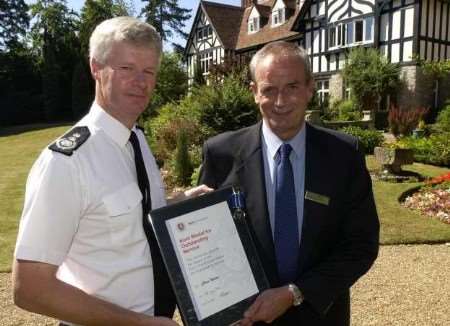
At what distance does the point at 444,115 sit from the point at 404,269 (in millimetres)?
10638

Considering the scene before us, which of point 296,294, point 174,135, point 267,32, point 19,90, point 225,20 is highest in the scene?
point 225,20

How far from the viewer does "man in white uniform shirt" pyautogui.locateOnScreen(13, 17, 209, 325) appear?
4.56 ft

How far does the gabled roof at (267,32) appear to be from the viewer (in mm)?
28656

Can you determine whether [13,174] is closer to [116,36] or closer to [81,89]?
[116,36]

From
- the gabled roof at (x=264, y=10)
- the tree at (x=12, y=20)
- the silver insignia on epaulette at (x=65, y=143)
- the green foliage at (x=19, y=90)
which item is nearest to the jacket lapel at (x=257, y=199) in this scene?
the silver insignia on epaulette at (x=65, y=143)

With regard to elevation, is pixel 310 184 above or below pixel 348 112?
above

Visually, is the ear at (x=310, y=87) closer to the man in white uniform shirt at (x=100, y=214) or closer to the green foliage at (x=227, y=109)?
the man in white uniform shirt at (x=100, y=214)

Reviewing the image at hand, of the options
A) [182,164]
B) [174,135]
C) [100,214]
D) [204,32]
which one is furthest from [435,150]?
[204,32]

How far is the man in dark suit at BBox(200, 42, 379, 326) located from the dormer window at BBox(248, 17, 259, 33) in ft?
104

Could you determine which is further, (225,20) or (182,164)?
(225,20)

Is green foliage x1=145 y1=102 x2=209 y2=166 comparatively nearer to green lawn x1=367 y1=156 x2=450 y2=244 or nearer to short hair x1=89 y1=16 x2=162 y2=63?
green lawn x1=367 y1=156 x2=450 y2=244

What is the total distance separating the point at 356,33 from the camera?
2455 centimetres

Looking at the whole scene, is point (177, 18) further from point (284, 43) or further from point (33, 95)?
point (284, 43)

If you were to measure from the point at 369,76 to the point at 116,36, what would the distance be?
22719 millimetres
